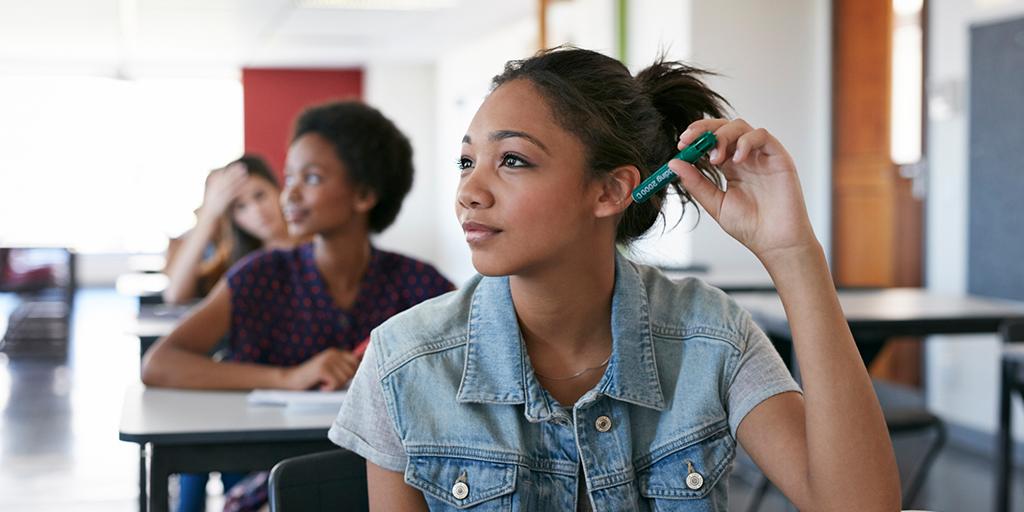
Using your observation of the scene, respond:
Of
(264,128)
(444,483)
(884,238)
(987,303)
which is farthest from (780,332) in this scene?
(264,128)

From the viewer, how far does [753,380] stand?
139 centimetres

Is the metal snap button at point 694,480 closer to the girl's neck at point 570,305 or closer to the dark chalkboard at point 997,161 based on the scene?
the girl's neck at point 570,305

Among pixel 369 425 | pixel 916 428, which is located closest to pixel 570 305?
pixel 369 425

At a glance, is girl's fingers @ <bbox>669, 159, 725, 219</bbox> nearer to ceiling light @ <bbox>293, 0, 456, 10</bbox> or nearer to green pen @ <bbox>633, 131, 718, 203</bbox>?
green pen @ <bbox>633, 131, 718, 203</bbox>

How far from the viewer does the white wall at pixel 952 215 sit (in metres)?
4.99

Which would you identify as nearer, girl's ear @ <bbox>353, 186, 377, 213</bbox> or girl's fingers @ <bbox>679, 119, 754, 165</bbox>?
girl's fingers @ <bbox>679, 119, 754, 165</bbox>

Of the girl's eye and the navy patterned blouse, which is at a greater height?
the girl's eye

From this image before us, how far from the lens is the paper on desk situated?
6.89 ft

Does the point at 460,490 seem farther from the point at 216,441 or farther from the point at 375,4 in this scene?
the point at 375,4

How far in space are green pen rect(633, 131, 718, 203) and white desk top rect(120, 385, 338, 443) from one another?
2.83 ft

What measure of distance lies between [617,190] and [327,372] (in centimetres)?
99

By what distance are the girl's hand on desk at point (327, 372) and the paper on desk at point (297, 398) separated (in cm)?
2

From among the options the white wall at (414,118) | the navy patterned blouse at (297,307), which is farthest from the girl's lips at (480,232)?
the white wall at (414,118)

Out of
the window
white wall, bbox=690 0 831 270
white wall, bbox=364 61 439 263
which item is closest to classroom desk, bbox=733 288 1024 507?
white wall, bbox=690 0 831 270
